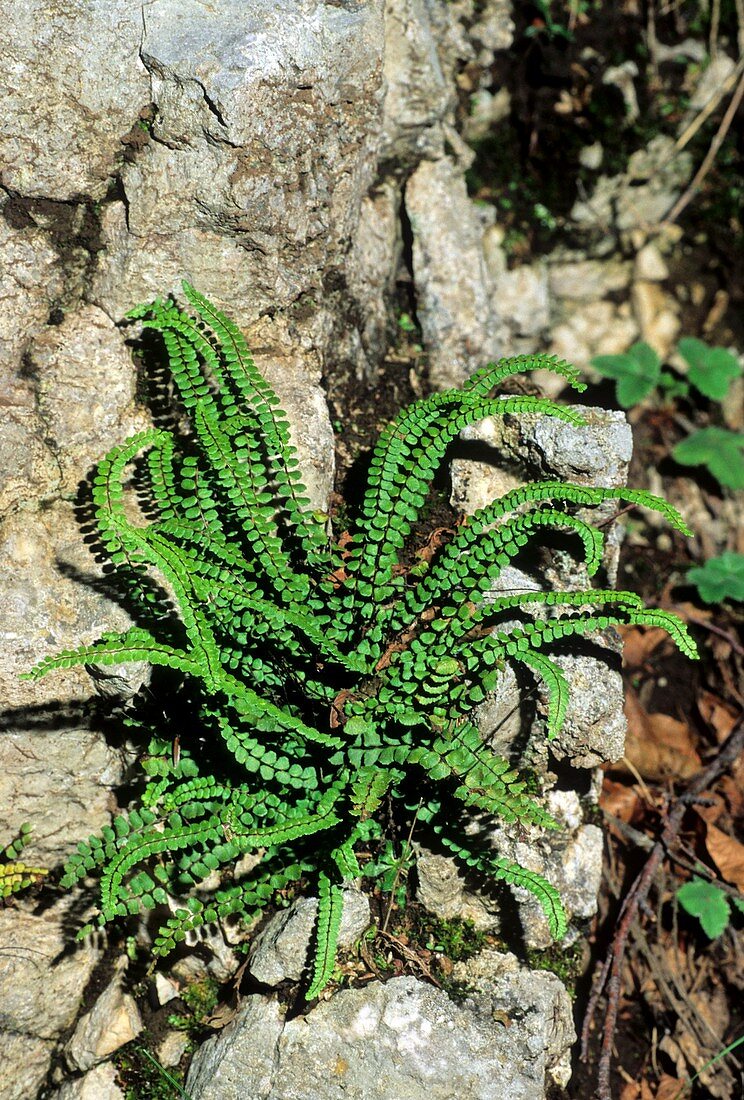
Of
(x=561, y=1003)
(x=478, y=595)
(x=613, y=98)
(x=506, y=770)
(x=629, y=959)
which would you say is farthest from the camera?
(x=613, y=98)

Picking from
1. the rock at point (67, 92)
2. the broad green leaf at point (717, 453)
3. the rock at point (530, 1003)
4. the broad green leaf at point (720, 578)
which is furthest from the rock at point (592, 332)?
the rock at point (530, 1003)

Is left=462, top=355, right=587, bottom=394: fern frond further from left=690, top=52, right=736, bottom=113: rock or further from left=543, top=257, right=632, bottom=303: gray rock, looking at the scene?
left=690, top=52, right=736, bottom=113: rock

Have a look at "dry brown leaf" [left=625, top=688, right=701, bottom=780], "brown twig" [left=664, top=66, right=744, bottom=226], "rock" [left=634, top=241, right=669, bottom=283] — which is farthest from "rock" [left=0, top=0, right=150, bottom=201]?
"dry brown leaf" [left=625, top=688, right=701, bottom=780]

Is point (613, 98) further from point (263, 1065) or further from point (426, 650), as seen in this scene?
point (263, 1065)

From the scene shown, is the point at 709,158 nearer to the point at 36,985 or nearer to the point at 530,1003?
the point at 530,1003

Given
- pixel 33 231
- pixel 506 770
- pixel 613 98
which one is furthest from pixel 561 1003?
pixel 613 98

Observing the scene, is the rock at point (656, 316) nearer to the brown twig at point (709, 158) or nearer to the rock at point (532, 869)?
the brown twig at point (709, 158)
